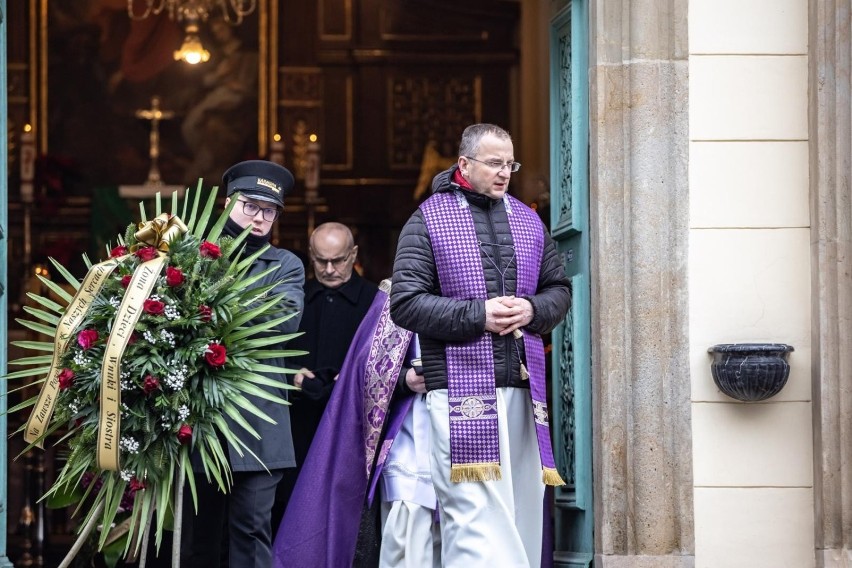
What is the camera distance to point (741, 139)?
22.7ft

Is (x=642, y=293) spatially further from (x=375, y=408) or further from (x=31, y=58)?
(x=31, y=58)

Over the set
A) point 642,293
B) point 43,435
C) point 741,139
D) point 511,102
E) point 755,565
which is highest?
point 511,102

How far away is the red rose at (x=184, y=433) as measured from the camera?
5867mm

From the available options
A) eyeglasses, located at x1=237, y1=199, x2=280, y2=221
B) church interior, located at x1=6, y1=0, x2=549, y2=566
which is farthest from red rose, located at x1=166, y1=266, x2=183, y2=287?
church interior, located at x1=6, y1=0, x2=549, y2=566

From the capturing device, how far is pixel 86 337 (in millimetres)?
5848

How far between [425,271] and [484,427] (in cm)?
64

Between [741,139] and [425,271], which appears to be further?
[741,139]

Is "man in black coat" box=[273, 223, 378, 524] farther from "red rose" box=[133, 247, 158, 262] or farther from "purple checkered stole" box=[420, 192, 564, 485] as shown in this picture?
"red rose" box=[133, 247, 158, 262]

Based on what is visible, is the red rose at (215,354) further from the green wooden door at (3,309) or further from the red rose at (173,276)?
the green wooden door at (3,309)

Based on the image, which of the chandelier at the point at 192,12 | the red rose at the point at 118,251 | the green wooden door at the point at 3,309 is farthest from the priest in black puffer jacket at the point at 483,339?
the chandelier at the point at 192,12

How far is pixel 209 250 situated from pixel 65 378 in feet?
2.31

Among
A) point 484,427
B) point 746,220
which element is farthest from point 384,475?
point 746,220

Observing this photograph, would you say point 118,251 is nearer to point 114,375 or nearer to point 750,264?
point 114,375

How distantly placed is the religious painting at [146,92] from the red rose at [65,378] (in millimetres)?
8476
